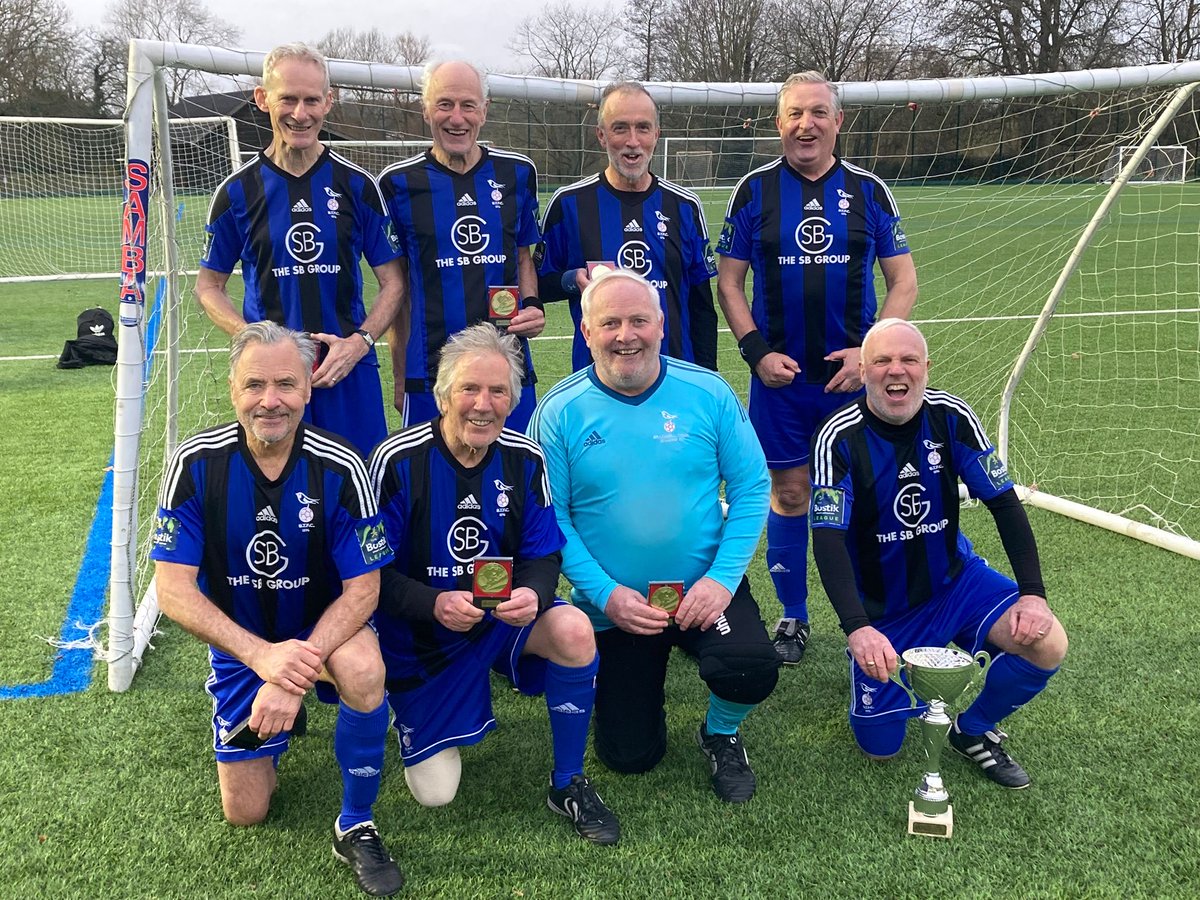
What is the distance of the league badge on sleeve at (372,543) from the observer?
2504 mm

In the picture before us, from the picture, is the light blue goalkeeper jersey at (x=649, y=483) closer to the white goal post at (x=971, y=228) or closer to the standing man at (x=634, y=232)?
the standing man at (x=634, y=232)

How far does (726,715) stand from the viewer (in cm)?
284

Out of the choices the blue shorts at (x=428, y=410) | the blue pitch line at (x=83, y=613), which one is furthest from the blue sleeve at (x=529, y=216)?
the blue pitch line at (x=83, y=613)

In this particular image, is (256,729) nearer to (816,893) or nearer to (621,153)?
(816,893)

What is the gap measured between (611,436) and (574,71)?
2931 cm

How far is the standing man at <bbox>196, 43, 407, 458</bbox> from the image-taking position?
3.10 m

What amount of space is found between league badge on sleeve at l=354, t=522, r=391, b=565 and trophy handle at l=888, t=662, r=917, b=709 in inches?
55.6

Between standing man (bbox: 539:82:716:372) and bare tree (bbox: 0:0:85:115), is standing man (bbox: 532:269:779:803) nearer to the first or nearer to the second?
standing man (bbox: 539:82:716:372)

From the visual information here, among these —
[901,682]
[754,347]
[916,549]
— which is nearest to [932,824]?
[901,682]

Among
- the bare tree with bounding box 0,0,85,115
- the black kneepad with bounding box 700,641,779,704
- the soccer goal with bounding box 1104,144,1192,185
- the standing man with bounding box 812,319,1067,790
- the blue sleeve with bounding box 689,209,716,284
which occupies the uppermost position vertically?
the bare tree with bounding box 0,0,85,115

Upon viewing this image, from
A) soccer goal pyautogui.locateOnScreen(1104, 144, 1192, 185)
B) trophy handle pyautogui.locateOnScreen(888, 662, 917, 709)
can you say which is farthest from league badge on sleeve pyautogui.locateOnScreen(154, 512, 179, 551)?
soccer goal pyautogui.locateOnScreen(1104, 144, 1192, 185)

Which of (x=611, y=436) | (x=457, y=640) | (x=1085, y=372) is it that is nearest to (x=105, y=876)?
(x=457, y=640)

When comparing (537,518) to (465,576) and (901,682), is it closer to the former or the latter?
(465,576)

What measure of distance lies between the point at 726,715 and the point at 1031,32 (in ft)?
127
